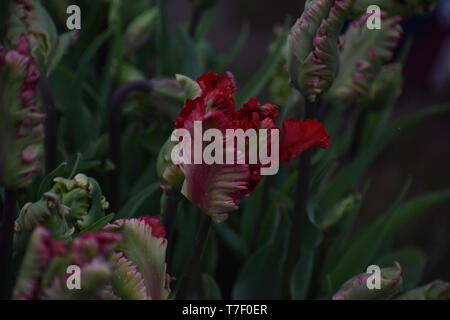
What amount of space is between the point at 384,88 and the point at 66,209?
0.36 m

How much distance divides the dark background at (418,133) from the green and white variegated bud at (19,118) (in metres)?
0.48

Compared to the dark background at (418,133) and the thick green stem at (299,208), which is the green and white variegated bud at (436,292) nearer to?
the thick green stem at (299,208)

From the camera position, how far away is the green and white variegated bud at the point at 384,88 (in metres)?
0.56

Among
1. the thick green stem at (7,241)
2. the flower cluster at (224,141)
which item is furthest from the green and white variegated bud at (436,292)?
the thick green stem at (7,241)

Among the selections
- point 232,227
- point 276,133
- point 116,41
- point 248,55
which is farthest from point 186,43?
point 248,55

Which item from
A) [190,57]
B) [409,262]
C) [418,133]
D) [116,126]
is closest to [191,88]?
[116,126]

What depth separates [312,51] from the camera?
13.4 inches

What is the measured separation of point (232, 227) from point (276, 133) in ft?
0.98

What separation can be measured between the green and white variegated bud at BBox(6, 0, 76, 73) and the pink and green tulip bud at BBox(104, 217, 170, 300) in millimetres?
141

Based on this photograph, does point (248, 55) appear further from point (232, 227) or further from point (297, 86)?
point (297, 86)

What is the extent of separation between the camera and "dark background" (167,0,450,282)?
44.6 inches

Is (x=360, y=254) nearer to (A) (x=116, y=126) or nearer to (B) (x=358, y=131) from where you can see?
(B) (x=358, y=131)

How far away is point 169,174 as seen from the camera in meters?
0.32

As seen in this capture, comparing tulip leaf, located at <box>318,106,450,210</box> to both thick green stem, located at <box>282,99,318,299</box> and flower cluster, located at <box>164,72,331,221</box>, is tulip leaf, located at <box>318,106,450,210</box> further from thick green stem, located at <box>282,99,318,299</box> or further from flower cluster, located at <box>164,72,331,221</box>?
flower cluster, located at <box>164,72,331,221</box>
